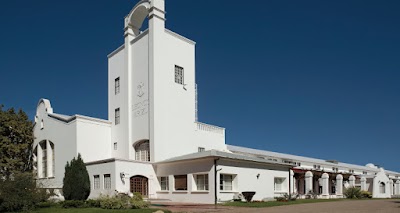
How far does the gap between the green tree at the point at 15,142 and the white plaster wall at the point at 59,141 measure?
6.14ft

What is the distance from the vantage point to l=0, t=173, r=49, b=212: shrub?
19812mm

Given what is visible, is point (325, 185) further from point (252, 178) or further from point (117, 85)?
point (117, 85)

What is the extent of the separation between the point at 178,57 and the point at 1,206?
60.3ft

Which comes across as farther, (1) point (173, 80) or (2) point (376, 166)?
(2) point (376, 166)

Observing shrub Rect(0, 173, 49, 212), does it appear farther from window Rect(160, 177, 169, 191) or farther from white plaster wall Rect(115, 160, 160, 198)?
window Rect(160, 177, 169, 191)

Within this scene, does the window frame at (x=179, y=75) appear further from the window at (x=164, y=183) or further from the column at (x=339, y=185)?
the column at (x=339, y=185)

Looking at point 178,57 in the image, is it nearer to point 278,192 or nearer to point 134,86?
point 134,86

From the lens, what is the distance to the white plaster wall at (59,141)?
3203 centimetres

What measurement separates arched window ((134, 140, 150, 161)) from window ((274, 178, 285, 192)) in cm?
1045

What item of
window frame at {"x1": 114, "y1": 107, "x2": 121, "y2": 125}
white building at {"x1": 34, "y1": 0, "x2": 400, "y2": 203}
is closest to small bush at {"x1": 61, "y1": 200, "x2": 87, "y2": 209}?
white building at {"x1": 34, "y1": 0, "x2": 400, "y2": 203}

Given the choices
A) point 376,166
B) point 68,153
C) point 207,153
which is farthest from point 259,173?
point 376,166

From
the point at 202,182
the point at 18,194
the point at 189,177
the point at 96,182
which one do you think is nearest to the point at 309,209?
the point at 202,182

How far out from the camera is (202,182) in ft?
84.0

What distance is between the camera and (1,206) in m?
19.7
